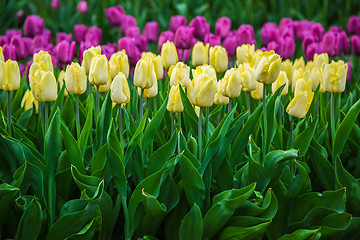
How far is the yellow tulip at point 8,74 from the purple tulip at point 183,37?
3.91 ft

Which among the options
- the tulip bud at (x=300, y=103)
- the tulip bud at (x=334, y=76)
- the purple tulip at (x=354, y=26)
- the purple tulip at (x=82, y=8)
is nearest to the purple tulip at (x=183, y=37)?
the tulip bud at (x=334, y=76)

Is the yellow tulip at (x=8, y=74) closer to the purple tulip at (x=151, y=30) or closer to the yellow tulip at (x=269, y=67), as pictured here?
the yellow tulip at (x=269, y=67)

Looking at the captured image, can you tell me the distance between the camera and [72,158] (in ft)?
6.17

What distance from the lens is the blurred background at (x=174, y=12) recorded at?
504cm

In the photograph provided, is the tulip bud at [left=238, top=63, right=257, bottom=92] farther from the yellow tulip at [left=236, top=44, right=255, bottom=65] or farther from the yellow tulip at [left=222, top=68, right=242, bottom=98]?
the yellow tulip at [left=236, top=44, right=255, bottom=65]

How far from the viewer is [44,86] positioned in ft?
6.06

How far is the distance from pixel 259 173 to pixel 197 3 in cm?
394

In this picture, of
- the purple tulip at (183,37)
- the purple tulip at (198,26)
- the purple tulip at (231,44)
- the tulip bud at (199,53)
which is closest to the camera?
the tulip bud at (199,53)

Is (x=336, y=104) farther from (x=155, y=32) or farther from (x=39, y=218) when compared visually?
(x=155, y=32)

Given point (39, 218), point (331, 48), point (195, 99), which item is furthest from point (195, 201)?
point (331, 48)

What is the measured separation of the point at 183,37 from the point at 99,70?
1160 mm

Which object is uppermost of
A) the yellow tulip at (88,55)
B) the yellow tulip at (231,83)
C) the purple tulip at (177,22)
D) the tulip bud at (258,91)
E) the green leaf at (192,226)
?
the yellow tulip at (88,55)

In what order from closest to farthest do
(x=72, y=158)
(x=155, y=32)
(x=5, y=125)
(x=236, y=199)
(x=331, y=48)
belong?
(x=236, y=199) < (x=72, y=158) < (x=5, y=125) < (x=331, y=48) < (x=155, y=32)

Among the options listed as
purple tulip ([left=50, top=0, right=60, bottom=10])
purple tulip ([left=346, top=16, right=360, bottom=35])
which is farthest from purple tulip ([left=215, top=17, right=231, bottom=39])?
purple tulip ([left=50, top=0, right=60, bottom=10])
